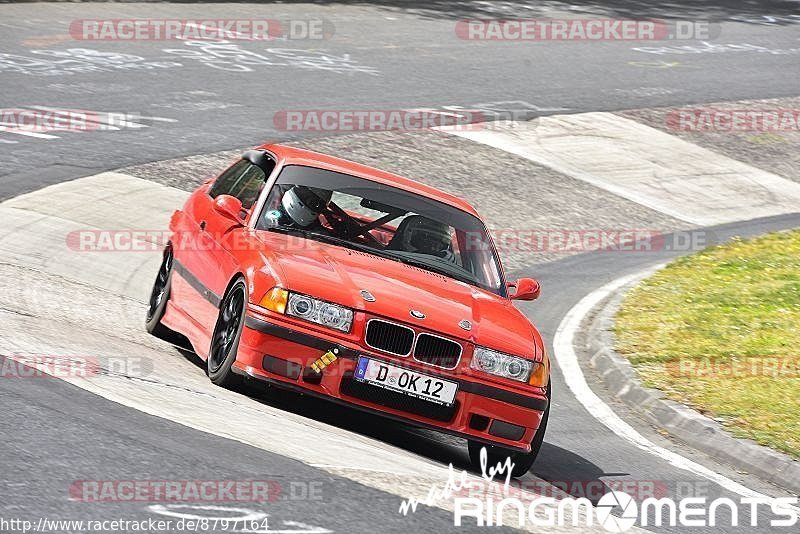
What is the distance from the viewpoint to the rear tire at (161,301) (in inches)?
375

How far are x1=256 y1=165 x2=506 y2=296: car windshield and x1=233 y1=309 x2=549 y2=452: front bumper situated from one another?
123 centimetres

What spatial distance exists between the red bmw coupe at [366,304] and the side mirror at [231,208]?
10 mm

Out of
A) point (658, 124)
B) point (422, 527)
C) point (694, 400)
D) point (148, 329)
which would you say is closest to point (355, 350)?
point (422, 527)

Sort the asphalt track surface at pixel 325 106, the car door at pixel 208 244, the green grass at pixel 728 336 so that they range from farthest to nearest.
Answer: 1. the green grass at pixel 728 336
2. the car door at pixel 208 244
3. the asphalt track surface at pixel 325 106

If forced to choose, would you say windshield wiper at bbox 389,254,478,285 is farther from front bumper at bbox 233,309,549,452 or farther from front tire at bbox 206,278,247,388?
front bumper at bbox 233,309,549,452

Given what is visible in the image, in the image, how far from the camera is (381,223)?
890 centimetres

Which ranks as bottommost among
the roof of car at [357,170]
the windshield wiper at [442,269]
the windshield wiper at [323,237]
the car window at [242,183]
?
the windshield wiper at [442,269]

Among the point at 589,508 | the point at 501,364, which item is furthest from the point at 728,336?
the point at 589,508

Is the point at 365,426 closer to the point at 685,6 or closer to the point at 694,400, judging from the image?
the point at 694,400

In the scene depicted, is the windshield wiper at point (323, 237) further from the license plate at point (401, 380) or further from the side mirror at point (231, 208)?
the license plate at point (401, 380)

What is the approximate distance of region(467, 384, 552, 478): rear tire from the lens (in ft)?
25.3

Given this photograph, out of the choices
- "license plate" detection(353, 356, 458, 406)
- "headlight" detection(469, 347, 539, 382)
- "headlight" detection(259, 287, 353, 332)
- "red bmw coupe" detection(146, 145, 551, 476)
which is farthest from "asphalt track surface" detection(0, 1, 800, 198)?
"headlight" detection(469, 347, 539, 382)

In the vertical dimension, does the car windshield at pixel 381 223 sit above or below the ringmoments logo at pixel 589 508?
above

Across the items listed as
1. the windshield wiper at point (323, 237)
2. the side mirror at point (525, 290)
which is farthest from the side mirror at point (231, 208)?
the side mirror at point (525, 290)
